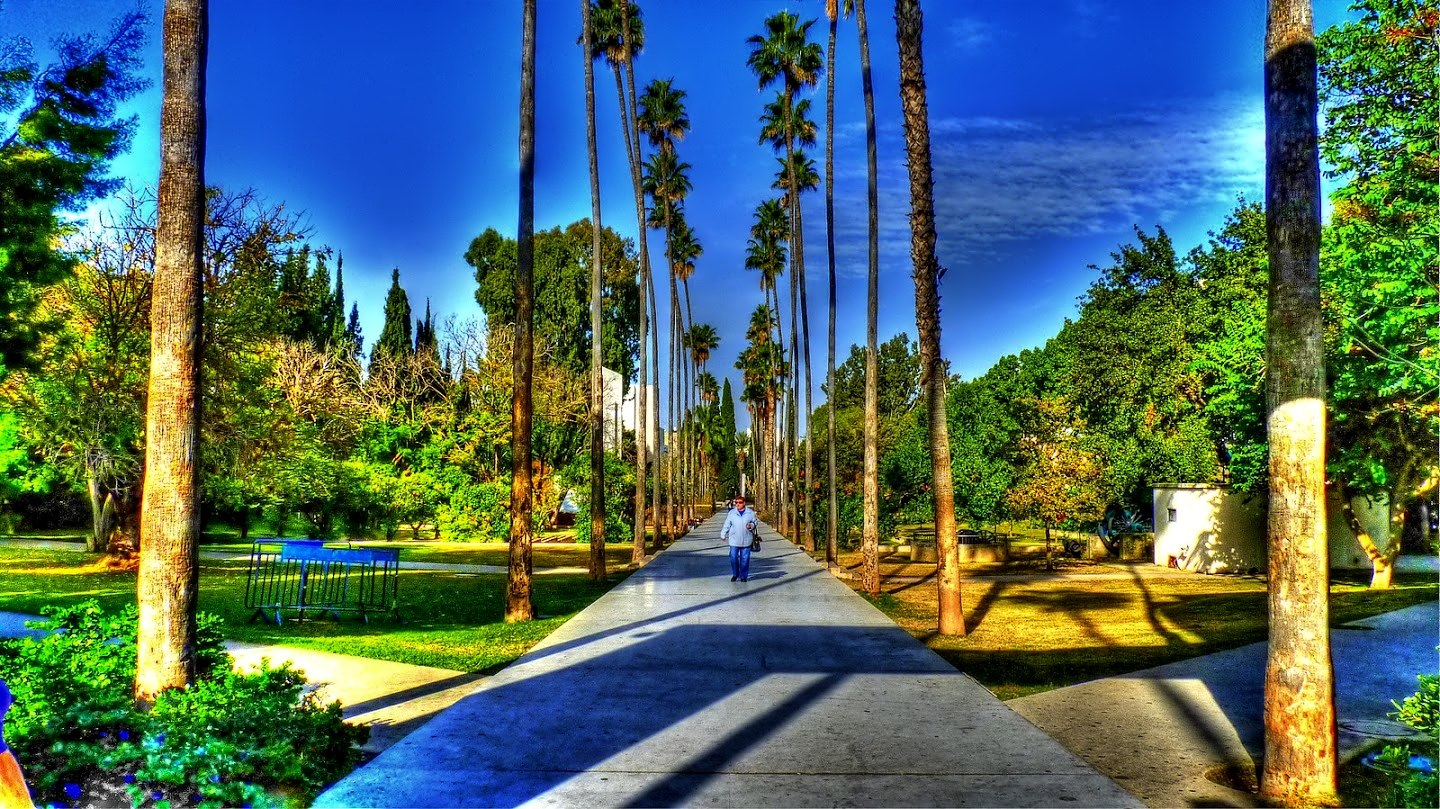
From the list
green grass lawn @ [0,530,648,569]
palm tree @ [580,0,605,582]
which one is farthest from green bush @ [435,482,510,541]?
palm tree @ [580,0,605,582]

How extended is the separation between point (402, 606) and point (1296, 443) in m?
13.7

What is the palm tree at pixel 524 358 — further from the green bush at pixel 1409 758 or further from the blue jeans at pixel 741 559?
the green bush at pixel 1409 758

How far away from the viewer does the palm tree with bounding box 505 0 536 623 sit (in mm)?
14750

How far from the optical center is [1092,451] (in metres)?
34.1

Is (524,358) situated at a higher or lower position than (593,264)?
lower

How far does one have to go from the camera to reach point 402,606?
54.1ft

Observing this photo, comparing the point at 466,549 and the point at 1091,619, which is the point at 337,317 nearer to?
the point at 466,549

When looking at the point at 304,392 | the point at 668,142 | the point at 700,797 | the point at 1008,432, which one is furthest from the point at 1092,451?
the point at 700,797

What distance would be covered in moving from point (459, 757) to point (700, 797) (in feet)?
5.71

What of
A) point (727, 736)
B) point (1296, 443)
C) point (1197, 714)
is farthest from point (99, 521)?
point (1296, 443)

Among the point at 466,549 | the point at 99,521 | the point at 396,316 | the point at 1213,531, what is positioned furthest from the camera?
the point at 396,316

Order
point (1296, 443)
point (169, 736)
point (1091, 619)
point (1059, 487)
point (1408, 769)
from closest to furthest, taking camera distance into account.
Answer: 1. point (1408, 769)
2. point (169, 736)
3. point (1296, 443)
4. point (1091, 619)
5. point (1059, 487)

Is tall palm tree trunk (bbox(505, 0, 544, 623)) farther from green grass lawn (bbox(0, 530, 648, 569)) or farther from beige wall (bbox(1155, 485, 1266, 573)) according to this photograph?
beige wall (bbox(1155, 485, 1266, 573))

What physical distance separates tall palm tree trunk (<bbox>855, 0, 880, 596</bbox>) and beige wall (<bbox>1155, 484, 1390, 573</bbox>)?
11.9 meters
